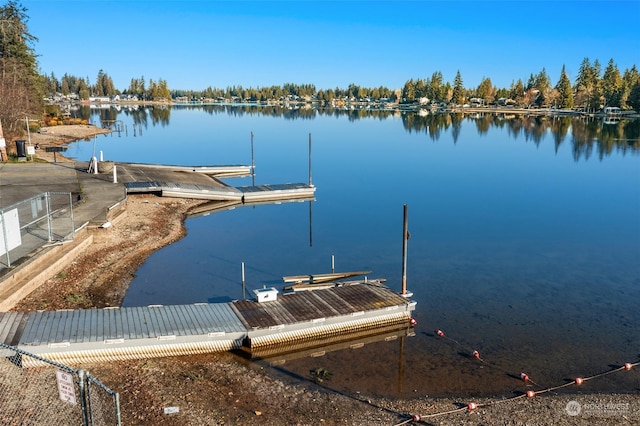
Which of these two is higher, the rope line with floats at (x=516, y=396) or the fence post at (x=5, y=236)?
the fence post at (x=5, y=236)

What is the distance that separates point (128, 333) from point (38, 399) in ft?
11.9

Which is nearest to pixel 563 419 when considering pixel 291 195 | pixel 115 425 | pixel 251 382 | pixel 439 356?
pixel 439 356

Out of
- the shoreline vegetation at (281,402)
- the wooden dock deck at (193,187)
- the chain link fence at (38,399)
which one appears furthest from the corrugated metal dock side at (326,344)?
the wooden dock deck at (193,187)

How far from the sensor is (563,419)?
12.8 meters

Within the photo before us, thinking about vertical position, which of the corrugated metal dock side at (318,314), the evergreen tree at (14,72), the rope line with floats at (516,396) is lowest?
the rope line with floats at (516,396)

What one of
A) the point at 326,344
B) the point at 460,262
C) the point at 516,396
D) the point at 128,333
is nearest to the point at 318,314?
the point at 326,344

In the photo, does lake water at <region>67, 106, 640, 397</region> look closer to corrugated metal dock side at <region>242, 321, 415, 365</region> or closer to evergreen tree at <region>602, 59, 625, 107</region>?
corrugated metal dock side at <region>242, 321, 415, 365</region>

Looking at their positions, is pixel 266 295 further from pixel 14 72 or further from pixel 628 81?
pixel 628 81

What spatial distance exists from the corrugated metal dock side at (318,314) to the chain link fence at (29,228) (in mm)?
8012

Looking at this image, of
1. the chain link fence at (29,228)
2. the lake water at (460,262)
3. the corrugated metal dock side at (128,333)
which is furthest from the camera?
the chain link fence at (29,228)

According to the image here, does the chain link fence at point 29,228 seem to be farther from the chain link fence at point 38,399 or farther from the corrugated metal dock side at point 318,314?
the corrugated metal dock side at point 318,314

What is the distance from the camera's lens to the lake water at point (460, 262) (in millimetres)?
15945

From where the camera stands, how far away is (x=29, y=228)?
19953 mm

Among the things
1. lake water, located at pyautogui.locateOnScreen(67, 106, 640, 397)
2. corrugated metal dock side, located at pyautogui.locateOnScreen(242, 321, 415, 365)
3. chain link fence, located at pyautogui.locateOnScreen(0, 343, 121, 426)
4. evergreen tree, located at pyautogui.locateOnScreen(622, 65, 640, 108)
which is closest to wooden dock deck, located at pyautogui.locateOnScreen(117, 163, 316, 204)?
lake water, located at pyautogui.locateOnScreen(67, 106, 640, 397)
